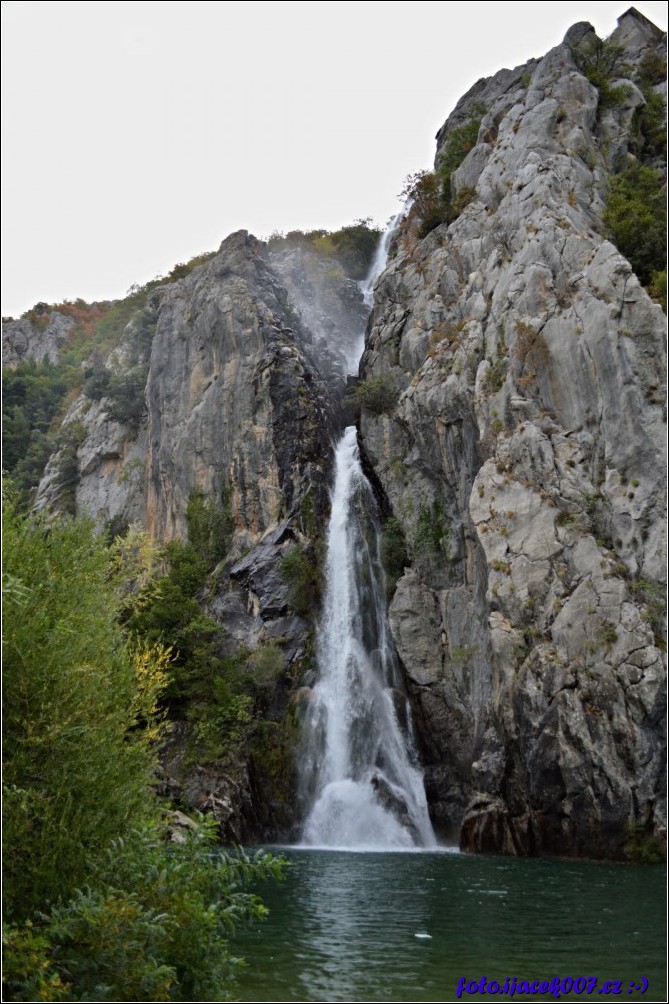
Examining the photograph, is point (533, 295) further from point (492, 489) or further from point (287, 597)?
point (287, 597)

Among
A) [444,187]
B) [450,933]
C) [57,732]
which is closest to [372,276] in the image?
[444,187]

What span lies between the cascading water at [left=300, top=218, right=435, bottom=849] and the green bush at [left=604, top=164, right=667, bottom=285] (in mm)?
16670

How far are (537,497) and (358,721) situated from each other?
39.9 feet

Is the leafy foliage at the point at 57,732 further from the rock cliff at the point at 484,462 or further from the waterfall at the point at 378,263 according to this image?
the waterfall at the point at 378,263

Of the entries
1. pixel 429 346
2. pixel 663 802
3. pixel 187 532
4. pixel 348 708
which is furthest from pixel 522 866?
pixel 187 532

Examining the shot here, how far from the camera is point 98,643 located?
38.9ft

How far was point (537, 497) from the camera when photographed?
30312mm

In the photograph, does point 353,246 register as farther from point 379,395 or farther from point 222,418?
point 379,395

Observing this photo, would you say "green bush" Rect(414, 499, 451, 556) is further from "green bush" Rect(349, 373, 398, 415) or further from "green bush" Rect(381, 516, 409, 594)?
"green bush" Rect(349, 373, 398, 415)

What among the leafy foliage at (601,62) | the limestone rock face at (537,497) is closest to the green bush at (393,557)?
the limestone rock face at (537,497)

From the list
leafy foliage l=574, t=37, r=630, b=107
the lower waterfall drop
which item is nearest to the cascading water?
the lower waterfall drop

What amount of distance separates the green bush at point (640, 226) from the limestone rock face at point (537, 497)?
90cm

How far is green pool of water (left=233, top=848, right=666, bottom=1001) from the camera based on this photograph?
1255 centimetres

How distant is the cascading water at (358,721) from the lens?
104ft
